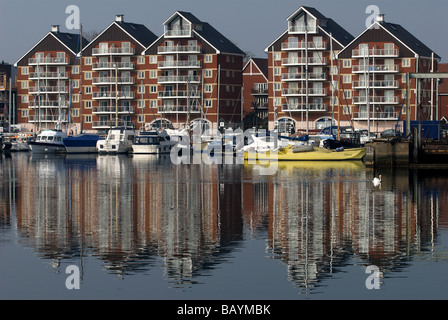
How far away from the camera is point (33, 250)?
26.4 metres

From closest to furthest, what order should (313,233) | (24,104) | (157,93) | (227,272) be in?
(227,272)
(313,233)
(157,93)
(24,104)

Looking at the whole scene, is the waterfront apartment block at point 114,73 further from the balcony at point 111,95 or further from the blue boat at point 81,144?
the blue boat at point 81,144

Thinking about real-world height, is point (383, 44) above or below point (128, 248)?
above

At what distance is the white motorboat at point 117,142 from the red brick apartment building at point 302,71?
29.5 metres

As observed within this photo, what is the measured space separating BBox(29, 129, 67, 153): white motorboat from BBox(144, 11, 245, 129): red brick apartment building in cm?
2733

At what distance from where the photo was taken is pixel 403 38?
13162 centimetres

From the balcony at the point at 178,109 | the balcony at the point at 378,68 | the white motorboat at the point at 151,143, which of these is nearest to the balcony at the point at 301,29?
the balcony at the point at 378,68

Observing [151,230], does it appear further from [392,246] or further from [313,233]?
[392,246]

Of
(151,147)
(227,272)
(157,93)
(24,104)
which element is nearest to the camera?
(227,272)

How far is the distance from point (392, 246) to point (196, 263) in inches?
255

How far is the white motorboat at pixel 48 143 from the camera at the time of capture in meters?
110

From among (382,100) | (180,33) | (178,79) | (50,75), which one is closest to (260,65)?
A: (178,79)
